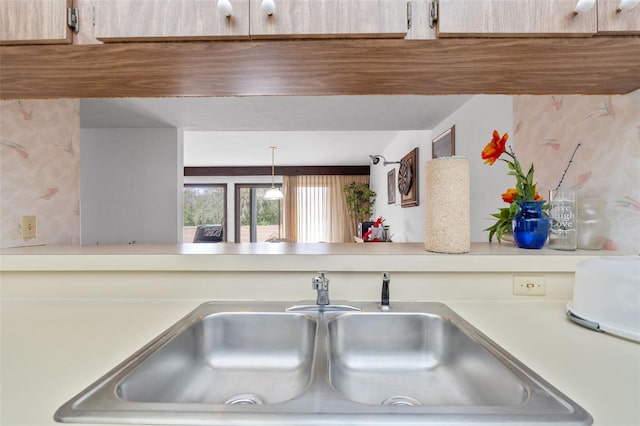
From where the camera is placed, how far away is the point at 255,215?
7.52 meters

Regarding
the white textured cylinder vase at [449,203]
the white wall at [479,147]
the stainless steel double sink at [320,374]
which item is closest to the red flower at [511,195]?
the white textured cylinder vase at [449,203]

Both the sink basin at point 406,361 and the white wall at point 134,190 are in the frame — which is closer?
the sink basin at point 406,361

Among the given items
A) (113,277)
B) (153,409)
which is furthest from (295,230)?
(153,409)

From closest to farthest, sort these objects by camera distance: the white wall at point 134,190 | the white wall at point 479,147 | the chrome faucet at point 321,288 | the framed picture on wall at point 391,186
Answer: the chrome faucet at point 321,288 < the white wall at point 479,147 < the white wall at point 134,190 < the framed picture on wall at point 391,186

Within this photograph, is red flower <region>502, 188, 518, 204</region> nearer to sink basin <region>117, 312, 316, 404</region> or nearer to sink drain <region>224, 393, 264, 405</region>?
sink basin <region>117, 312, 316, 404</region>

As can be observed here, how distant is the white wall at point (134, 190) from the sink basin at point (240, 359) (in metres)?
2.92

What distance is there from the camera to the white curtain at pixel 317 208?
23.7ft

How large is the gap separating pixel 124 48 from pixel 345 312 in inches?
36.2

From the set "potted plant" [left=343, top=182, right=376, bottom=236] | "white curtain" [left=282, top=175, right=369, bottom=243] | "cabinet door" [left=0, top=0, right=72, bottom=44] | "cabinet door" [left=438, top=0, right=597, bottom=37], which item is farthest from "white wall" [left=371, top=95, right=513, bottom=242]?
"white curtain" [left=282, top=175, right=369, bottom=243]

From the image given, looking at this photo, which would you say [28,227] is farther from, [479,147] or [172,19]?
[479,147]

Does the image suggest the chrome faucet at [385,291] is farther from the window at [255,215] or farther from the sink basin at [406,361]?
the window at [255,215]

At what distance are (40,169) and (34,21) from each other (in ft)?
3.93

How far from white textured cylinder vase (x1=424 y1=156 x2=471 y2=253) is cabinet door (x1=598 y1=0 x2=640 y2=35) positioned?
0.43 m

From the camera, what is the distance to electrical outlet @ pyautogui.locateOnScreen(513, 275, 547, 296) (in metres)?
0.98
